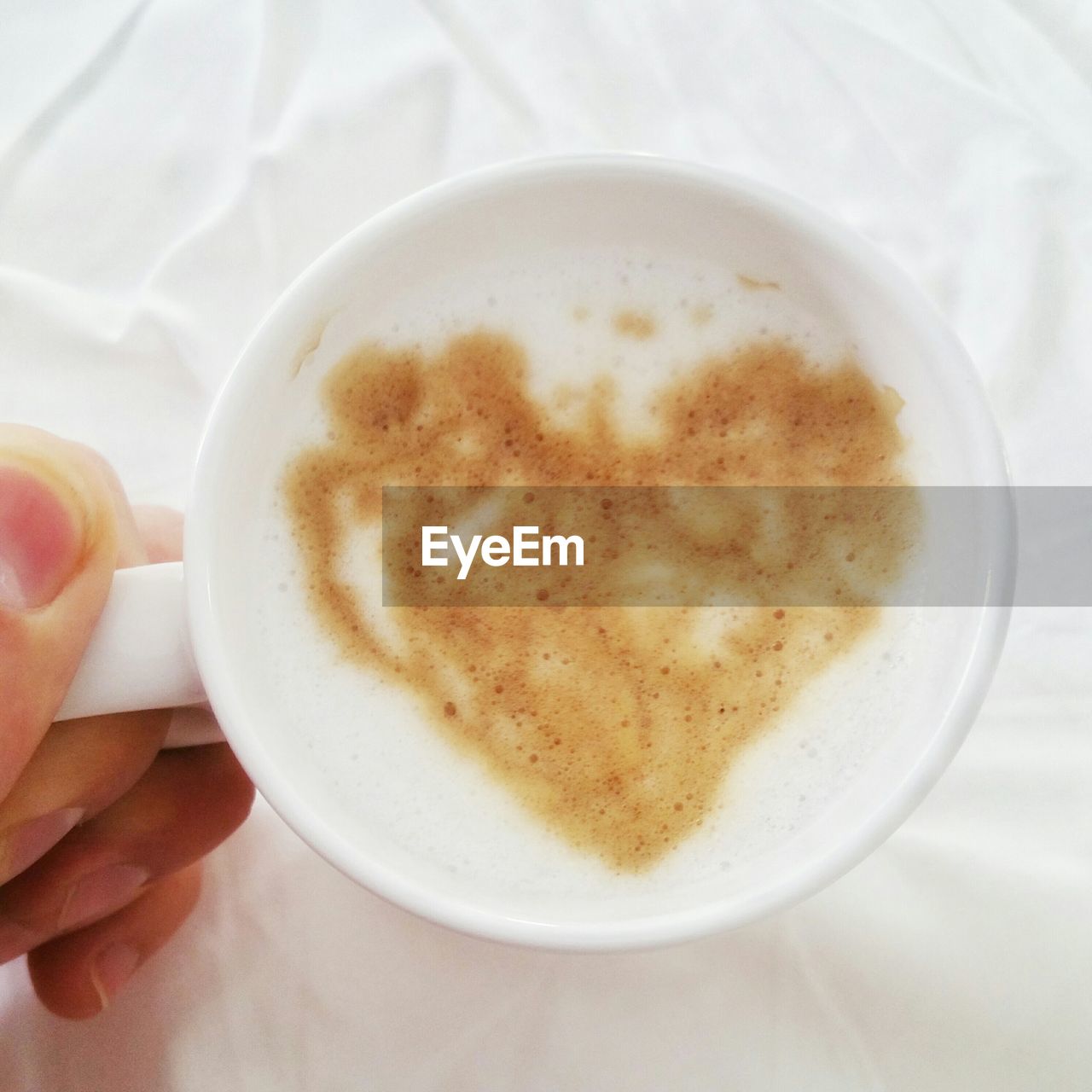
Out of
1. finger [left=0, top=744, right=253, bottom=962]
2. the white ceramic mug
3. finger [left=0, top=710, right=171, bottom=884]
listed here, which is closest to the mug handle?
the white ceramic mug

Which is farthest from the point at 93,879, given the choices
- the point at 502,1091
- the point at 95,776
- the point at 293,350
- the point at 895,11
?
the point at 895,11

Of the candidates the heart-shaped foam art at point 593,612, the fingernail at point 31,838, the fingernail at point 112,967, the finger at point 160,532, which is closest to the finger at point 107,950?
the fingernail at point 112,967

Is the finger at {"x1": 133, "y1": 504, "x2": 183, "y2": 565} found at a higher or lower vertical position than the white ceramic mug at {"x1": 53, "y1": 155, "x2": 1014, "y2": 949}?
lower

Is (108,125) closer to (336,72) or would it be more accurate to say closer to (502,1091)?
(336,72)

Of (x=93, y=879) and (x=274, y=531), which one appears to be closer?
(x=274, y=531)

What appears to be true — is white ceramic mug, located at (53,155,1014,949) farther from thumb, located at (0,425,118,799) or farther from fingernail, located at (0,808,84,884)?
fingernail, located at (0,808,84,884)

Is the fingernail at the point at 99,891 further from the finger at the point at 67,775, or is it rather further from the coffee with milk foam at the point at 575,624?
the coffee with milk foam at the point at 575,624
